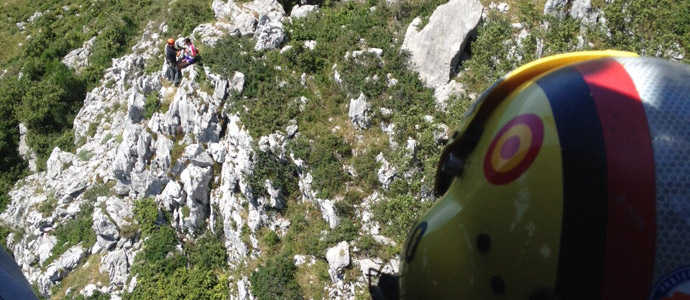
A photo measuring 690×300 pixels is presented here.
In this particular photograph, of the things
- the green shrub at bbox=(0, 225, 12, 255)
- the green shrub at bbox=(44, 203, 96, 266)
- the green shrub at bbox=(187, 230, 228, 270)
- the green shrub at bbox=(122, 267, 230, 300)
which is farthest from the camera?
the green shrub at bbox=(0, 225, 12, 255)

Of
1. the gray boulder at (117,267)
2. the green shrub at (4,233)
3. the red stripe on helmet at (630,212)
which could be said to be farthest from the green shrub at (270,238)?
the green shrub at (4,233)

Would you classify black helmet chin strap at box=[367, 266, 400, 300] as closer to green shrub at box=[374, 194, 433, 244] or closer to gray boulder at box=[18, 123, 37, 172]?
green shrub at box=[374, 194, 433, 244]

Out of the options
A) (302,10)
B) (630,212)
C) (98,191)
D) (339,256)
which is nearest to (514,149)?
(630,212)

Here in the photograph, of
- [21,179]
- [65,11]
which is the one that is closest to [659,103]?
[21,179]

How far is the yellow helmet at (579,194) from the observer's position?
182 cm

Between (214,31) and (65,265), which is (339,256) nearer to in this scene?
(214,31)

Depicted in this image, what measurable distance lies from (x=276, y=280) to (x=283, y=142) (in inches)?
145

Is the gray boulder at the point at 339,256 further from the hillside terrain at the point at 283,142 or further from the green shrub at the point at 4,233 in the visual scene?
the green shrub at the point at 4,233

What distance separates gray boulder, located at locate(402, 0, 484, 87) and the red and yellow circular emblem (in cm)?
Result: 914

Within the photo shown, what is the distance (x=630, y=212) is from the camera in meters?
1.85

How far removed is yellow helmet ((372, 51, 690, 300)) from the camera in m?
1.82

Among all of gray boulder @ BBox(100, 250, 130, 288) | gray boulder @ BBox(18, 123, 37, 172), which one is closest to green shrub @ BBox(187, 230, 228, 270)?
gray boulder @ BBox(100, 250, 130, 288)

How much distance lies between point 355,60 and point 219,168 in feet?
17.5

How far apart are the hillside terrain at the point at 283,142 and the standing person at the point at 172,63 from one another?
0.43 meters
